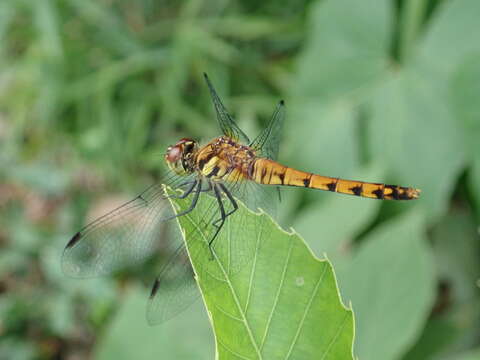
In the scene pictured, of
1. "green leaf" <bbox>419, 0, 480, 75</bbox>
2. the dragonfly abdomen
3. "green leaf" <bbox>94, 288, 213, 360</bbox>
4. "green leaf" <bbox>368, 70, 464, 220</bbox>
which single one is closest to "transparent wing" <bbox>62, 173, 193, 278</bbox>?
the dragonfly abdomen

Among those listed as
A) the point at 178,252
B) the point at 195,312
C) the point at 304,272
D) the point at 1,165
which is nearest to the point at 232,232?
the point at 304,272

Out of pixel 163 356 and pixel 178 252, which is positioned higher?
pixel 163 356

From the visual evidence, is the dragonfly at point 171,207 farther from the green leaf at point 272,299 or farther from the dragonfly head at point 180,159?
the green leaf at point 272,299

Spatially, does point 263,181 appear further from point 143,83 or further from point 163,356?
point 143,83

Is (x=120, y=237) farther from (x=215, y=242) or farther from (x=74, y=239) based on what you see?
(x=215, y=242)

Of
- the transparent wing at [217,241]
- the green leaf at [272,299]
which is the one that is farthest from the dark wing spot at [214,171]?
the green leaf at [272,299]

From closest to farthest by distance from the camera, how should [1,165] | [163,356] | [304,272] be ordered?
[304,272] → [163,356] → [1,165]

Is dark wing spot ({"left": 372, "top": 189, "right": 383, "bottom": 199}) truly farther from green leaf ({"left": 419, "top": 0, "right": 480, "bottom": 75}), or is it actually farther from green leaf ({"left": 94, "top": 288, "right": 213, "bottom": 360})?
green leaf ({"left": 419, "top": 0, "right": 480, "bottom": 75})
